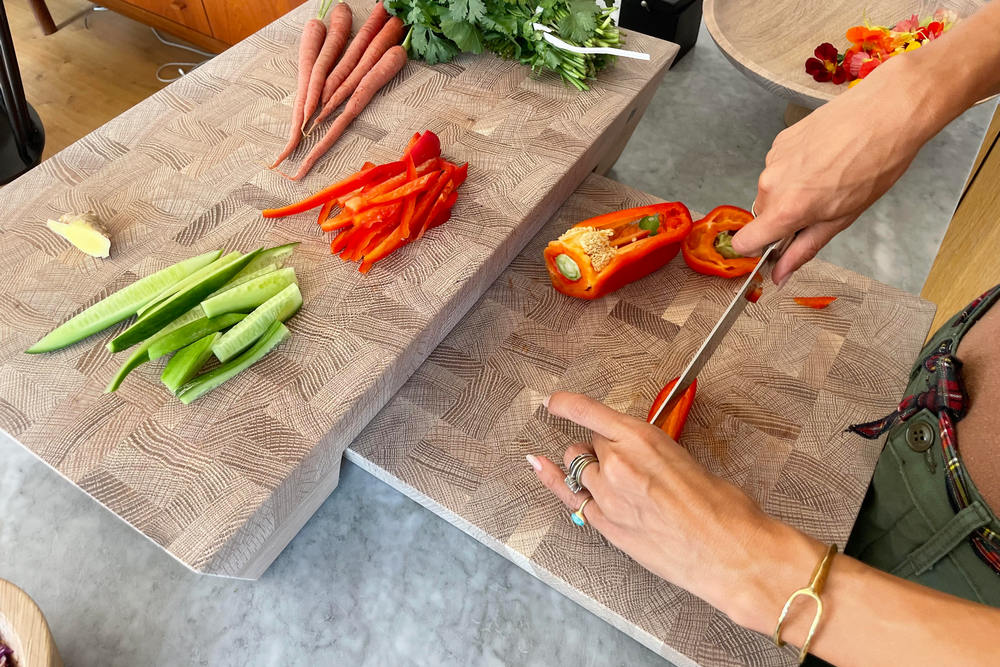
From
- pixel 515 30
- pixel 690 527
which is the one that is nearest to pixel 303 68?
pixel 515 30

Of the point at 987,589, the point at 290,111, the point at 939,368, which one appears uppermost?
the point at 290,111

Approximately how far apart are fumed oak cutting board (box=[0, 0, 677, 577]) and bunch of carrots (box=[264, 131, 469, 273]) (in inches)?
1.1

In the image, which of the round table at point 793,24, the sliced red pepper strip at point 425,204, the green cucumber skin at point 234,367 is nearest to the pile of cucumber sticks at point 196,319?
the green cucumber skin at point 234,367

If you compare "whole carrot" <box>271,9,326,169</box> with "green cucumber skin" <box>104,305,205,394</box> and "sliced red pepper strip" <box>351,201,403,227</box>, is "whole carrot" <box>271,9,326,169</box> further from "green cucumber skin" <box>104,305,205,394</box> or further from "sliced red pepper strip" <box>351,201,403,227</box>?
"green cucumber skin" <box>104,305,205,394</box>

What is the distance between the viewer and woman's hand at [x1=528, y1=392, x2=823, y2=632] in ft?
2.35

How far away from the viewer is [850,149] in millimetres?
935

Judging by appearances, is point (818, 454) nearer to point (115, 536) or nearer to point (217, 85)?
point (115, 536)

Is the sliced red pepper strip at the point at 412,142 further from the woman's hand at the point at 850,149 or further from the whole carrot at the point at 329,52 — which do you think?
the woman's hand at the point at 850,149

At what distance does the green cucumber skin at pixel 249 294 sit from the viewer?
A: 113 cm

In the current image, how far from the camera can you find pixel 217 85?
153cm

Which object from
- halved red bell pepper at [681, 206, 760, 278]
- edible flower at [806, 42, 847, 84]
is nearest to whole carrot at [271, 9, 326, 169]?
halved red bell pepper at [681, 206, 760, 278]

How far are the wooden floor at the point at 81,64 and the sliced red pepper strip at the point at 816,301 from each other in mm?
2435

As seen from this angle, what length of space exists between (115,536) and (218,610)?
0.25 m

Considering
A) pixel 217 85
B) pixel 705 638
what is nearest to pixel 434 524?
pixel 705 638
